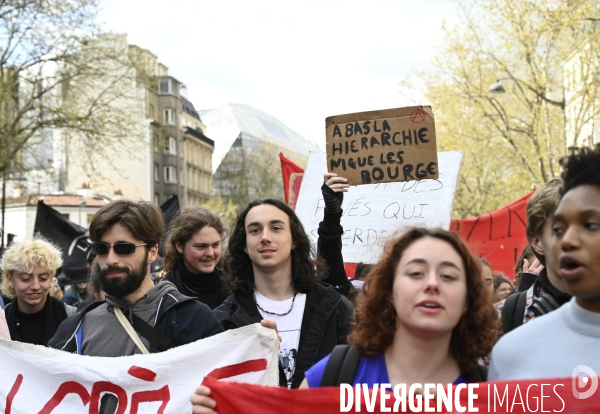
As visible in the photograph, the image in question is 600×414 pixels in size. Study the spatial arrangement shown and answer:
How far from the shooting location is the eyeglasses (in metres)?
3.91

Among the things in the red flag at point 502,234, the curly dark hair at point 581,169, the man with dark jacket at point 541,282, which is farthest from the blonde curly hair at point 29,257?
the red flag at point 502,234

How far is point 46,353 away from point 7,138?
19700 mm

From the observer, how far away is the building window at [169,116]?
2977 inches

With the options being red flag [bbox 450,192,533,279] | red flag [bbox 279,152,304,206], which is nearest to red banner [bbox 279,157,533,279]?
red flag [bbox 450,192,533,279]

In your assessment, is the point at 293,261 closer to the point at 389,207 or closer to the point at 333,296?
the point at 333,296

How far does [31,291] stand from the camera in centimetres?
579

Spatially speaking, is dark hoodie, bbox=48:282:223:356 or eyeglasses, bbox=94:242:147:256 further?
eyeglasses, bbox=94:242:147:256

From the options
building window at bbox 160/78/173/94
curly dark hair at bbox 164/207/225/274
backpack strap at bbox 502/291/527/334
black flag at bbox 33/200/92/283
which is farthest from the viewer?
building window at bbox 160/78/173/94

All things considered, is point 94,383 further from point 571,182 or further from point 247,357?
point 571,182

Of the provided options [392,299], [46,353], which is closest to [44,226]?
[46,353]

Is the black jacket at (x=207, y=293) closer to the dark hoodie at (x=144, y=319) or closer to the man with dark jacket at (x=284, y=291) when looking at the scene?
the man with dark jacket at (x=284, y=291)

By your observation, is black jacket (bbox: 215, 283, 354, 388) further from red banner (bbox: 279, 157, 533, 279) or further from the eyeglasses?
red banner (bbox: 279, 157, 533, 279)

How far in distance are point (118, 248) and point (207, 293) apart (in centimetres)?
157

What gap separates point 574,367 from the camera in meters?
2.51
